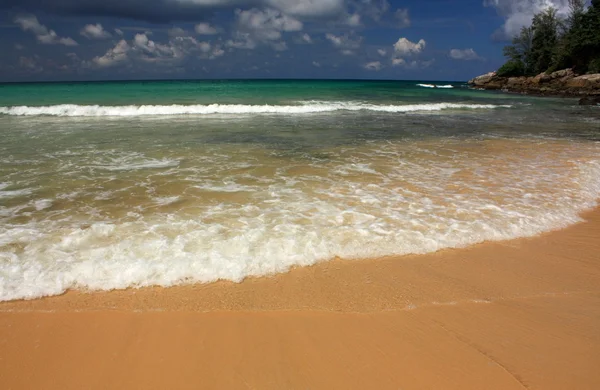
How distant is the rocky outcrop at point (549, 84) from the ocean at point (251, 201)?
3760 cm

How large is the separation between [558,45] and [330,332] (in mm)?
70848

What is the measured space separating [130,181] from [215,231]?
3207 mm

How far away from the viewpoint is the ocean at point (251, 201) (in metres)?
3.95

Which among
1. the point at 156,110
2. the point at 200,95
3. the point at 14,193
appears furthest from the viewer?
the point at 200,95

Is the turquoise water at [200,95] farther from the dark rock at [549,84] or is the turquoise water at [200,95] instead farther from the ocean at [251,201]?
the ocean at [251,201]

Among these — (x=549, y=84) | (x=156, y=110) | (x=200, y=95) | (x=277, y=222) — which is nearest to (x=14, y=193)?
(x=277, y=222)

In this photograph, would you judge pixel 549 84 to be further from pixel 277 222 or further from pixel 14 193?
pixel 14 193

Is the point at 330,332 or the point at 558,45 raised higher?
the point at 558,45

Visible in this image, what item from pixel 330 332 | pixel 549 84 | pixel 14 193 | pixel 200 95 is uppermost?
pixel 549 84

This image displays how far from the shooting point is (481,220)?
17.0 feet

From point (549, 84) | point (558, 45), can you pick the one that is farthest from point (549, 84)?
point (558, 45)

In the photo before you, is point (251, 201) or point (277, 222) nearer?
point (277, 222)

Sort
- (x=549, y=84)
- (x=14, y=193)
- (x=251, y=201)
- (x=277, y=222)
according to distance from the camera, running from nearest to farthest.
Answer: (x=277, y=222) → (x=251, y=201) → (x=14, y=193) → (x=549, y=84)

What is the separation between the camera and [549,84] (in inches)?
1956
